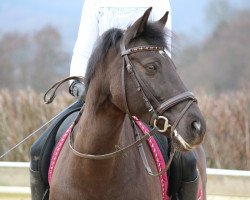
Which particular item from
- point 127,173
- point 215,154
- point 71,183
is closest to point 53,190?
point 71,183

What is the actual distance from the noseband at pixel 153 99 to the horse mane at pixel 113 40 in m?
0.06

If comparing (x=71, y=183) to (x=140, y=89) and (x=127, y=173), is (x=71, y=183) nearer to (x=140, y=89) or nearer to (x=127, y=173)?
(x=127, y=173)

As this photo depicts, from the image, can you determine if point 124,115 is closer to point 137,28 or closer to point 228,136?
point 137,28

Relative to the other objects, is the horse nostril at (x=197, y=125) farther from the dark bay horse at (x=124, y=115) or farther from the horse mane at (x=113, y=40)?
the horse mane at (x=113, y=40)

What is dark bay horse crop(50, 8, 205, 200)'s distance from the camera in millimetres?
3475

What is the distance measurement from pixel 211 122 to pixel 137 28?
5.94 meters

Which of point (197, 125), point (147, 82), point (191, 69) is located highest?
point (147, 82)

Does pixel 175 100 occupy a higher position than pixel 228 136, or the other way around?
pixel 175 100

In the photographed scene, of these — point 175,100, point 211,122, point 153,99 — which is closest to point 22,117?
point 211,122

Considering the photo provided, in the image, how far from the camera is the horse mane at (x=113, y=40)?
366 centimetres

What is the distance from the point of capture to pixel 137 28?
363 cm

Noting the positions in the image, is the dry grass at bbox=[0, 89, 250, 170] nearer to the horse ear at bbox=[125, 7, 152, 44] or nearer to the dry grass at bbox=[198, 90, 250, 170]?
the dry grass at bbox=[198, 90, 250, 170]

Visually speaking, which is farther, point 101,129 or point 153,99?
point 101,129

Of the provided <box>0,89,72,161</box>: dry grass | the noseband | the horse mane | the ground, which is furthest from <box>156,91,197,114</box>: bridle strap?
<box>0,89,72,161</box>: dry grass
